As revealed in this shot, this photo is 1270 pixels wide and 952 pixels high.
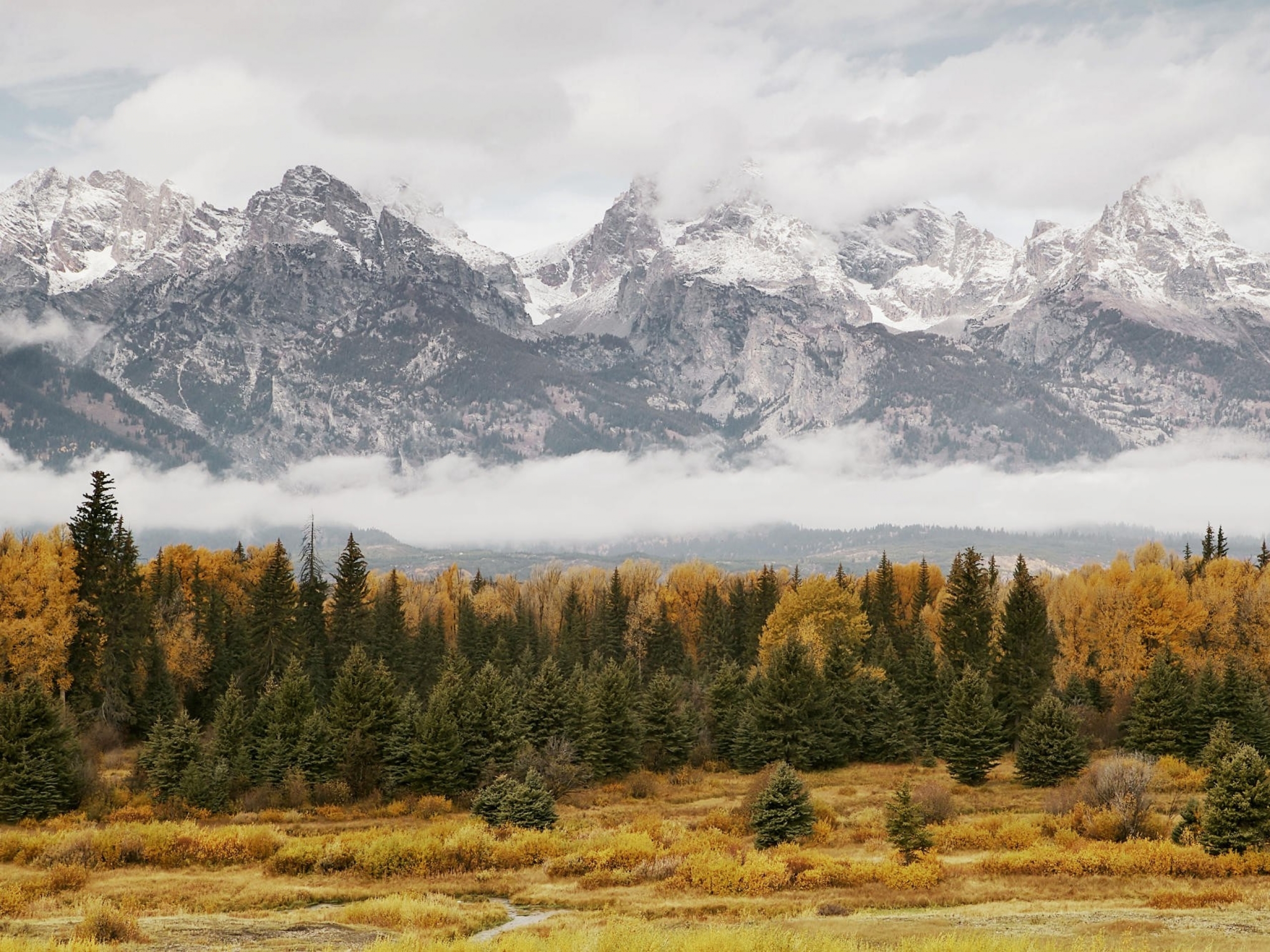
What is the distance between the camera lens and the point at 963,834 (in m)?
49.2

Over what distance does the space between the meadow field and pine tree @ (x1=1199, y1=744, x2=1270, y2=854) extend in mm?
1430

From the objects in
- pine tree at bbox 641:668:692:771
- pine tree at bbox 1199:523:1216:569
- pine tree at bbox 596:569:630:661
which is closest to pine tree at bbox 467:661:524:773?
pine tree at bbox 641:668:692:771

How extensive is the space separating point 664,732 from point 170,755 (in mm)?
32897

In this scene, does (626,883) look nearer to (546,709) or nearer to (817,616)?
(546,709)

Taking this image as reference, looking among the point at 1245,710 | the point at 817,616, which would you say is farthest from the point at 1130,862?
the point at 817,616

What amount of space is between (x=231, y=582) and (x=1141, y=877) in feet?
383

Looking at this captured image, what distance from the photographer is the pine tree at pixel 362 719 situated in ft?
213

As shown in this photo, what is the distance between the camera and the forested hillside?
64.2 meters

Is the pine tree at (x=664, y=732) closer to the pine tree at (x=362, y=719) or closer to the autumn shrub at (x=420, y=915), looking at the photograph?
the pine tree at (x=362, y=719)

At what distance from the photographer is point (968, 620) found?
297 ft

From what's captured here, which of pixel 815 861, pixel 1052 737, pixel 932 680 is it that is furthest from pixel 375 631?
pixel 815 861

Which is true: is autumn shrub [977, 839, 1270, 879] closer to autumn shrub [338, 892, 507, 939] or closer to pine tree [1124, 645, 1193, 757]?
autumn shrub [338, 892, 507, 939]

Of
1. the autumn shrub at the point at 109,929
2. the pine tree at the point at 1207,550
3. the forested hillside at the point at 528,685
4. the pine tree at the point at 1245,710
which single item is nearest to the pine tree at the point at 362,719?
the forested hillside at the point at 528,685

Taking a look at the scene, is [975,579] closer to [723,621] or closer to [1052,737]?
[1052,737]
